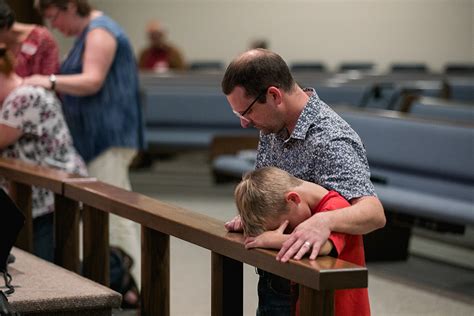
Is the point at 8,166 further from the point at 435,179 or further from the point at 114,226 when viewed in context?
the point at 435,179

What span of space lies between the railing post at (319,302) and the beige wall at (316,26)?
14658 millimetres

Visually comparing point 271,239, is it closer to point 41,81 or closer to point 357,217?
point 357,217

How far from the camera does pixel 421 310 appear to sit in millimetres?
4910

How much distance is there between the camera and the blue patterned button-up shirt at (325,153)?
2396 millimetres

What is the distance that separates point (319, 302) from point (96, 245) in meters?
1.41

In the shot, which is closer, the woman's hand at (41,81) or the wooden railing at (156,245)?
the wooden railing at (156,245)

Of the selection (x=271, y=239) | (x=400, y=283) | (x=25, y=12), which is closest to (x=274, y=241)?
(x=271, y=239)

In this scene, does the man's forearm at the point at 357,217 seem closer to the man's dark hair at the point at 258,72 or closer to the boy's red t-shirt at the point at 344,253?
the boy's red t-shirt at the point at 344,253

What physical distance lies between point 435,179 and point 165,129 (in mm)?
3731

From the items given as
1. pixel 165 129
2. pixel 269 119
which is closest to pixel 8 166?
pixel 269 119

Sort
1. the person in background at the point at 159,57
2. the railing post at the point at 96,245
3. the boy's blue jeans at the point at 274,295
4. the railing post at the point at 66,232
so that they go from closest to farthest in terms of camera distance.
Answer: the boy's blue jeans at the point at 274,295, the railing post at the point at 96,245, the railing post at the point at 66,232, the person in background at the point at 159,57

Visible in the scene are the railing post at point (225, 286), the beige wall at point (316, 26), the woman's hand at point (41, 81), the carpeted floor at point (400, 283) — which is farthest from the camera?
the beige wall at point (316, 26)

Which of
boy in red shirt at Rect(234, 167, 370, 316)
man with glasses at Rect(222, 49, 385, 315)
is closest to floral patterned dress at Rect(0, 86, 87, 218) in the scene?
man with glasses at Rect(222, 49, 385, 315)

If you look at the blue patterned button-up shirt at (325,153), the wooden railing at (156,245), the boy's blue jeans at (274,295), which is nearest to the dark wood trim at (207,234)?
the wooden railing at (156,245)
